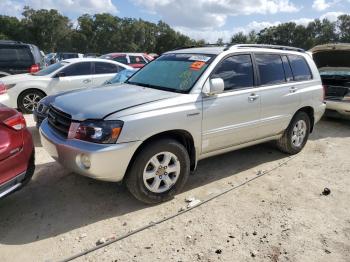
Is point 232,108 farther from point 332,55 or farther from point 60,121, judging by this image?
point 332,55

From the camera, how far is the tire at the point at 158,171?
3.72 meters

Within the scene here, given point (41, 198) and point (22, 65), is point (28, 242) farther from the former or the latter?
point (22, 65)

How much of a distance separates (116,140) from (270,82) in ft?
8.68

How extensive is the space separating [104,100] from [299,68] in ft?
11.1

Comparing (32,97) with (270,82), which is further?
(32,97)

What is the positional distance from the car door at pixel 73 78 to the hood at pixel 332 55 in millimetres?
5811

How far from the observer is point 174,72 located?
15.1 ft

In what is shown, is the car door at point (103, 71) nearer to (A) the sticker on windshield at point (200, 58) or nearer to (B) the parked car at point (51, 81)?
(B) the parked car at point (51, 81)

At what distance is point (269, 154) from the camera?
5938mm

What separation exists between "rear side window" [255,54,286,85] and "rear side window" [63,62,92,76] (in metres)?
5.56

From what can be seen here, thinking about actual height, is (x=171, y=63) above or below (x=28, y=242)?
above

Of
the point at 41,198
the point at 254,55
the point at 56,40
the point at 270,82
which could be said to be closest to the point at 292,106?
the point at 270,82

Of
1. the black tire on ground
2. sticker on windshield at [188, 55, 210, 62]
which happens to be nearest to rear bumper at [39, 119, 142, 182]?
the black tire on ground

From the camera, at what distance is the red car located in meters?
3.32
